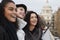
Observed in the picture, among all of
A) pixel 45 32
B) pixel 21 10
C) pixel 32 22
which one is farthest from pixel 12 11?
pixel 45 32

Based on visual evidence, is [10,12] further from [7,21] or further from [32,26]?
[32,26]

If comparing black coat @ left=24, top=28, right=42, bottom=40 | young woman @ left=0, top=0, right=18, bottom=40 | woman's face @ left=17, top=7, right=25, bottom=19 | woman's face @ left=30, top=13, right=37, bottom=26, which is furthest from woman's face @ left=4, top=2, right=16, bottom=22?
woman's face @ left=30, top=13, right=37, bottom=26

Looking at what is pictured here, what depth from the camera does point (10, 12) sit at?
3977mm

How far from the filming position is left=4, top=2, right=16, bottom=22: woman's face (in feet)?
12.9

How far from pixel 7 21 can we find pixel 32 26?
1.57 metres

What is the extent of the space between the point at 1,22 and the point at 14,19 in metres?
0.21

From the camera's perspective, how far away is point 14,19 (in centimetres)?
398

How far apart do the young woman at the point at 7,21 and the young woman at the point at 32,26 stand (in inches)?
46.0

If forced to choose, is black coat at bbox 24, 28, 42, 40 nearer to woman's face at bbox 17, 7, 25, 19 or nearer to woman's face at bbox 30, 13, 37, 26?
woman's face at bbox 30, 13, 37, 26

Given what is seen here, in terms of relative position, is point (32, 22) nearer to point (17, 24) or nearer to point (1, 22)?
point (17, 24)

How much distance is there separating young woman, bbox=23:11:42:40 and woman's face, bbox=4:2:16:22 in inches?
47.0

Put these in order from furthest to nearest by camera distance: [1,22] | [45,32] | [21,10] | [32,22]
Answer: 1. [45,32]
2. [32,22]
3. [21,10]
4. [1,22]

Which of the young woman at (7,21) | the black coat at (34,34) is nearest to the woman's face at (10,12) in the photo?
the young woman at (7,21)

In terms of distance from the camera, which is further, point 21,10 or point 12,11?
point 21,10
